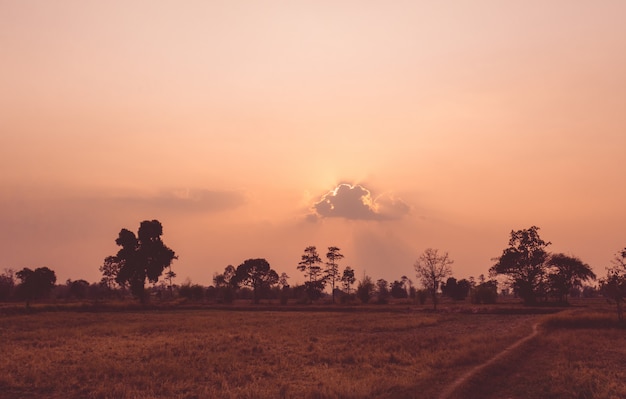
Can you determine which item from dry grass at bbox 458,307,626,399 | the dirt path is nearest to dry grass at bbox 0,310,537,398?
the dirt path

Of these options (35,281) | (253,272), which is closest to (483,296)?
(253,272)

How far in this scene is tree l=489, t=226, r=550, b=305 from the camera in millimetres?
85125

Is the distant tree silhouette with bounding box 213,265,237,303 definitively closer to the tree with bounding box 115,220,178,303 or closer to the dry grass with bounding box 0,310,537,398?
the tree with bounding box 115,220,178,303

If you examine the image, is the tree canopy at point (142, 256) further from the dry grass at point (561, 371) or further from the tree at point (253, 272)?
the dry grass at point (561, 371)

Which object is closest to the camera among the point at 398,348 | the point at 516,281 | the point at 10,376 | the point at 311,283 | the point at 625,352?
the point at 10,376

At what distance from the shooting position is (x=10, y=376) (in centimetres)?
1992

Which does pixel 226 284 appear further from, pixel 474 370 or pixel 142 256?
pixel 474 370

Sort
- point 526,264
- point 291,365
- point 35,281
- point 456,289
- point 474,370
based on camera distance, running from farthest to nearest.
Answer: point 456,289 → point 35,281 → point 526,264 → point 291,365 → point 474,370

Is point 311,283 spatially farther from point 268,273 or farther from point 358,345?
point 358,345

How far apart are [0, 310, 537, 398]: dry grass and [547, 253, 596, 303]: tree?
197 ft

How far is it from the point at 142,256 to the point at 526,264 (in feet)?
247

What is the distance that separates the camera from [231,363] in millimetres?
23688

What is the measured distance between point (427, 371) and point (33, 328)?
3762cm

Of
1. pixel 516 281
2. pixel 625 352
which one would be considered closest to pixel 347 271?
pixel 516 281
